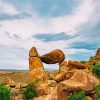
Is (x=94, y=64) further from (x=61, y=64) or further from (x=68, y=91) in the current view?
(x=68, y=91)

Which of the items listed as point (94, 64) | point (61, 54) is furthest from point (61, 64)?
point (94, 64)

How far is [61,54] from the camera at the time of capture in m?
55.2

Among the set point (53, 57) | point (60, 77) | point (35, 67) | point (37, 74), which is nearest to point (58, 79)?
point (60, 77)

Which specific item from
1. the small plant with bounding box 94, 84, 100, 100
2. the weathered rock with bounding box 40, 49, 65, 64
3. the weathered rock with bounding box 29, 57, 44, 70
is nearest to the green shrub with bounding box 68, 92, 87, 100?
the small plant with bounding box 94, 84, 100, 100

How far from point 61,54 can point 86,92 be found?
10.5 metres

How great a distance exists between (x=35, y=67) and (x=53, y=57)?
3.35m

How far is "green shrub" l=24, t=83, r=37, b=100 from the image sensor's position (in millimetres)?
48812

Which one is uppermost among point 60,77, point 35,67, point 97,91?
point 35,67

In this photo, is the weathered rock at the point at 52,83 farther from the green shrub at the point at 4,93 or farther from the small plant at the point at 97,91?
the small plant at the point at 97,91

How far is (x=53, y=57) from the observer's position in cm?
5528

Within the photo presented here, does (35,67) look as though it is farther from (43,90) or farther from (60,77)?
(43,90)

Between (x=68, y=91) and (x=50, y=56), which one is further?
(x=50, y=56)

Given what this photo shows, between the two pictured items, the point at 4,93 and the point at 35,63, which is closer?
the point at 4,93

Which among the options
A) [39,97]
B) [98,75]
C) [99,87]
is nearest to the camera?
[99,87]
